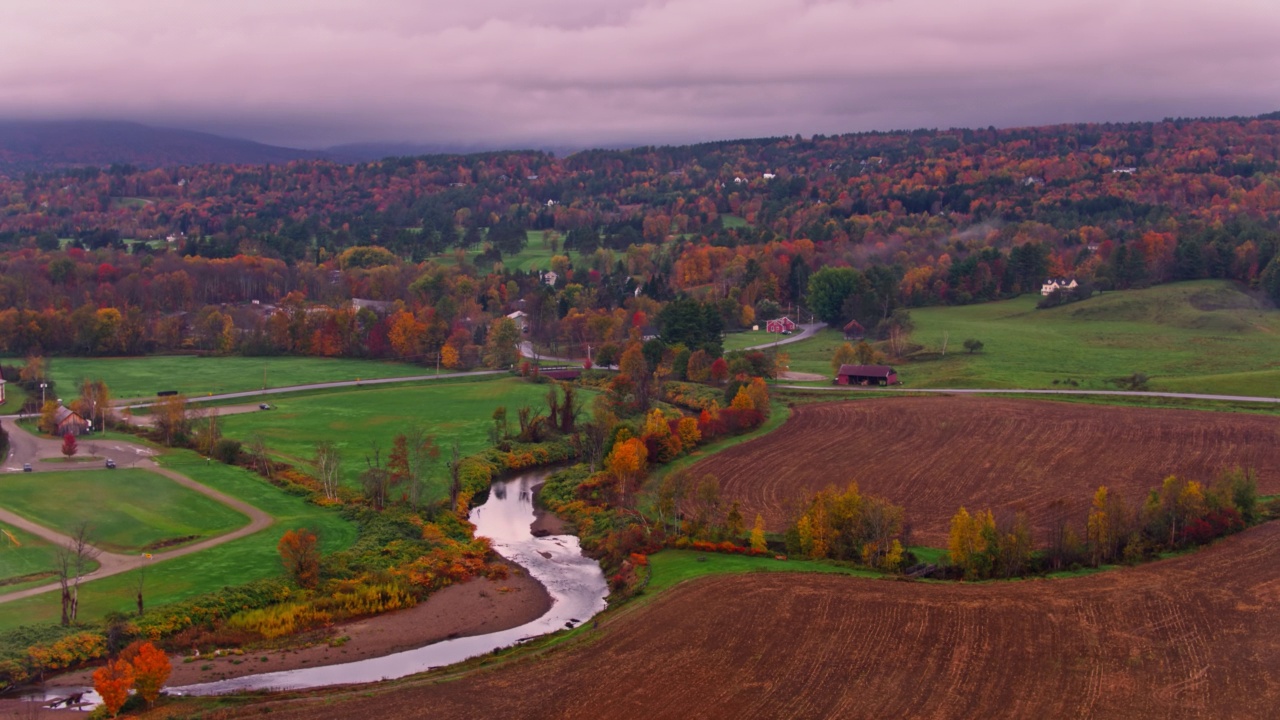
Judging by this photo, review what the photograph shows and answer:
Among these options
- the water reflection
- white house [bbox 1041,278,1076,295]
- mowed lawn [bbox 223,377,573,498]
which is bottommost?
the water reflection

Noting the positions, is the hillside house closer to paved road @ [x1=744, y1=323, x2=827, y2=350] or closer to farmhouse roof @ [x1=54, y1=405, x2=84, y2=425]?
paved road @ [x1=744, y1=323, x2=827, y2=350]

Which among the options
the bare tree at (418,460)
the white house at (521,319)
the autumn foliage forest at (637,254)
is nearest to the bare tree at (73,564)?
the bare tree at (418,460)

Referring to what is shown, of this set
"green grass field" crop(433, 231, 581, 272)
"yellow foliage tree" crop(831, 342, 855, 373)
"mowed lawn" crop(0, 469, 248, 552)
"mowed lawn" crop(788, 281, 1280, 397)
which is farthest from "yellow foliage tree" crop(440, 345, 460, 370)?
"green grass field" crop(433, 231, 581, 272)

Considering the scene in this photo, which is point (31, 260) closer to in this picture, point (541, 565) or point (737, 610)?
point (541, 565)

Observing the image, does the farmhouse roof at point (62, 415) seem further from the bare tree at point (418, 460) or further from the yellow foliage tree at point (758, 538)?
the yellow foliage tree at point (758, 538)

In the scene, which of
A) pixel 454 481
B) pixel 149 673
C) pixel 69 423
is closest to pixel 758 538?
pixel 454 481

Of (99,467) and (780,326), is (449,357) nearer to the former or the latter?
(780,326)
